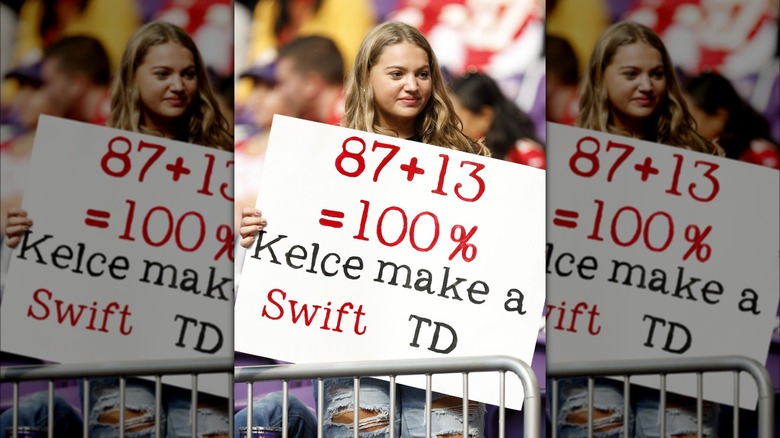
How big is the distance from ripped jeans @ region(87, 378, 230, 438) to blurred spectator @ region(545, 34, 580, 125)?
1401mm

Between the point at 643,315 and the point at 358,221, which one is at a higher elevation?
the point at 358,221

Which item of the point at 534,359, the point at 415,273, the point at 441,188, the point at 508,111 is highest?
the point at 508,111

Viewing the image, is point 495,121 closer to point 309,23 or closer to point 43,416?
point 309,23

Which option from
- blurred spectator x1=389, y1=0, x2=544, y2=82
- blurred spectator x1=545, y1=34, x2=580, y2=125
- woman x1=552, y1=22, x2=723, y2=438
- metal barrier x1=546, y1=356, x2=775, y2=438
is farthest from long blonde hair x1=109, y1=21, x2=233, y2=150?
metal barrier x1=546, y1=356, x2=775, y2=438

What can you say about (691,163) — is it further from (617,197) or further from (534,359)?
(534,359)

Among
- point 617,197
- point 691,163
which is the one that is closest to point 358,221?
point 617,197

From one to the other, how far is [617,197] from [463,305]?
0.61 m

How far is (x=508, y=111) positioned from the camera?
11.1 ft

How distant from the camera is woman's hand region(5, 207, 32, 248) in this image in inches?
137

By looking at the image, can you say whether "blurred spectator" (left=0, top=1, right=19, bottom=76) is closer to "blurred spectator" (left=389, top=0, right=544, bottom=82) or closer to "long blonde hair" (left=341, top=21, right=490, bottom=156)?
"long blonde hair" (left=341, top=21, right=490, bottom=156)

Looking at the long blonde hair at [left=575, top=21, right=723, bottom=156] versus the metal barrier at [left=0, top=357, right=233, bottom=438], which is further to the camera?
the long blonde hair at [left=575, top=21, right=723, bottom=156]

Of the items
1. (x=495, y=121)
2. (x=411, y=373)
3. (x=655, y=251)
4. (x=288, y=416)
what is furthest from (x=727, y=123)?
(x=288, y=416)

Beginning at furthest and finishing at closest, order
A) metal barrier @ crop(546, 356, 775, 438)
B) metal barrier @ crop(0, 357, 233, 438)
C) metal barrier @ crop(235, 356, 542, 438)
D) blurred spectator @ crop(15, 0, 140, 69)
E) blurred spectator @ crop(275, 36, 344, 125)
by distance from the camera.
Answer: blurred spectator @ crop(15, 0, 140, 69) → blurred spectator @ crop(275, 36, 344, 125) → metal barrier @ crop(0, 357, 233, 438) → metal barrier @ crop(546, 356, 775, 438) → metal barrier @ crop(235, 356, 542, 438)

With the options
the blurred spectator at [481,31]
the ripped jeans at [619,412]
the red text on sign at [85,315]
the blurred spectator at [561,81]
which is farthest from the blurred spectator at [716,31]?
the red text on sign at [85,315]
